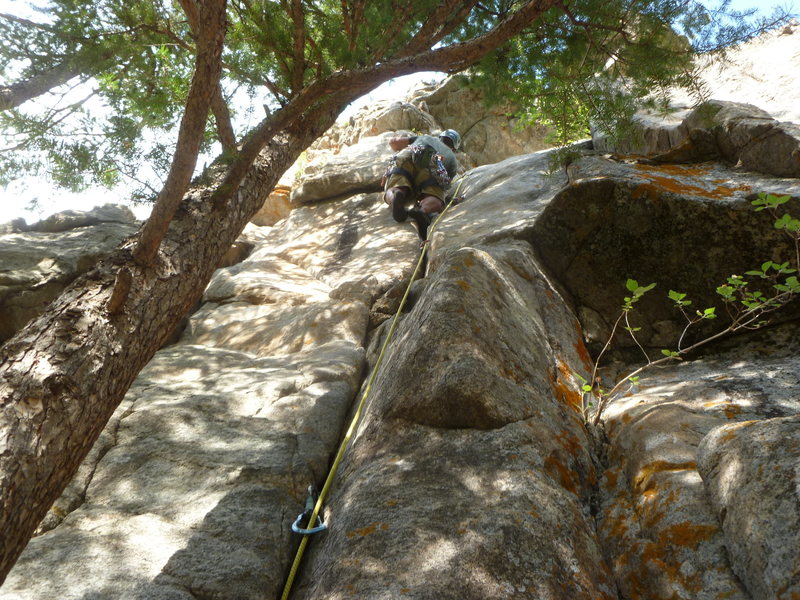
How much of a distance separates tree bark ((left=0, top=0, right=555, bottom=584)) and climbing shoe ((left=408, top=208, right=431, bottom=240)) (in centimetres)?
313

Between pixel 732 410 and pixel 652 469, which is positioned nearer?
pixel 652 469

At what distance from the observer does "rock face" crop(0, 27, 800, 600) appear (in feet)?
5.80

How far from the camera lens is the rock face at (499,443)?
177cm

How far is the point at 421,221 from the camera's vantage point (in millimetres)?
6738

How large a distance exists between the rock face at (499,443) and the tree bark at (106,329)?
20.8 inches

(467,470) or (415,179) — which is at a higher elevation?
(415,179)

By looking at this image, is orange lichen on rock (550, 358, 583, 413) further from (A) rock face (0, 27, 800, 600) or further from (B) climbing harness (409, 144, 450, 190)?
(B) climbing harness (409, 144, 450, 190)

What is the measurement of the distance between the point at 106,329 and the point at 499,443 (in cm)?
172

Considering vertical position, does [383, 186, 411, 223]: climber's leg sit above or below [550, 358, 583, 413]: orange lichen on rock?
above

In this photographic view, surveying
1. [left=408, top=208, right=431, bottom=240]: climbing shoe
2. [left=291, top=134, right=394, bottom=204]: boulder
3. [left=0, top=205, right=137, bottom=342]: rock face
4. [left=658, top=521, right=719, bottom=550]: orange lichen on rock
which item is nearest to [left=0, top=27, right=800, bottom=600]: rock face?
[left=658, top=521, right=719, bottom=550]: orange lichen on rock

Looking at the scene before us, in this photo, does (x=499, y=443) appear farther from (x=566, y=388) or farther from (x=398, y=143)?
(x=398, y=143)

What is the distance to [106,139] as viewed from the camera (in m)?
5.35

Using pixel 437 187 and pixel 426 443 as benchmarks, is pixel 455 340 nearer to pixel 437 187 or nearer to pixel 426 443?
pixel 426 443

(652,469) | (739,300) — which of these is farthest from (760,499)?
(739,300)
